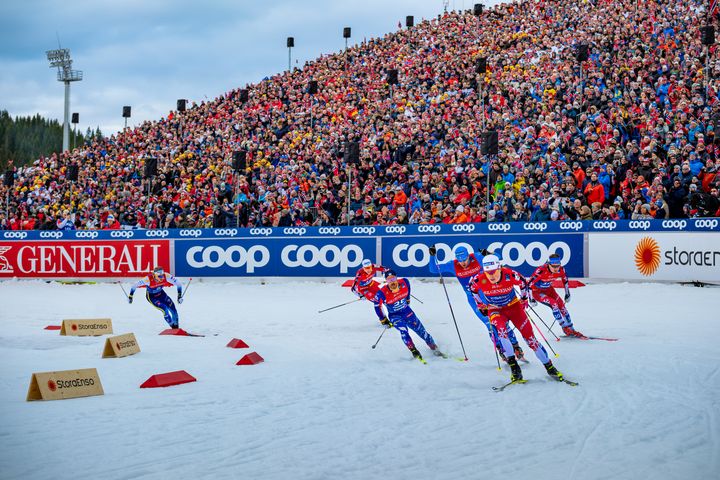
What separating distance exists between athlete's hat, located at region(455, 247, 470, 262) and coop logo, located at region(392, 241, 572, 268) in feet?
25.2

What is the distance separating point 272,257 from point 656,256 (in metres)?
12.4

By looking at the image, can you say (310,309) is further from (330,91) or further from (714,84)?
(330,91)

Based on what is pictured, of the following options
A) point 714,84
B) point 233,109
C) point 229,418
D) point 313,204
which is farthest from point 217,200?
point 229,418

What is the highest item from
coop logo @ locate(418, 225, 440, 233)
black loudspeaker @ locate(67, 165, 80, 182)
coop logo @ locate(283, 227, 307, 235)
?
black loudspeaker @ locate(67, 165, 80, 182)

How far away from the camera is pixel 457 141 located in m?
23.8

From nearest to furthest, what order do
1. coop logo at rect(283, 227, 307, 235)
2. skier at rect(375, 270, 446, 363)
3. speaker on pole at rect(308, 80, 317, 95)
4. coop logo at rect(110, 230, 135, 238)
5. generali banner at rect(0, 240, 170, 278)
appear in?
skier at rect(375, 270, 446, 363)
coop logo at rect(283, 227, 307, 235)
generali banner at rect(0, 240, 170, 278)
coop logo at rect(110, 230, 135, 238)
speaker on pole at rect(308, 80, 317, 95)

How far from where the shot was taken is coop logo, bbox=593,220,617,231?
19938 mm

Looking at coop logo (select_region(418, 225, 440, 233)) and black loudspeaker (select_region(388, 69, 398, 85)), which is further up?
black loudspeaker (select_region(388, 69, 398, 85))

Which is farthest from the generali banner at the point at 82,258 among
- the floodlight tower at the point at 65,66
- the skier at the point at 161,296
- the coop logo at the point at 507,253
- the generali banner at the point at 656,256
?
the floodlight tower at the point at 65,66

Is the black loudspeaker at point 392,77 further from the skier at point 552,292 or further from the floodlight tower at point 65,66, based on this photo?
the floodlight tower at point 65,66

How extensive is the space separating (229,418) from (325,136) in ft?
73.0

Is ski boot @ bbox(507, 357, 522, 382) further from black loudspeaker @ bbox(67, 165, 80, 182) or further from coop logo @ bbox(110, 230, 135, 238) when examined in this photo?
black loudspeaker @ bbox(67, 165, 80, 182)

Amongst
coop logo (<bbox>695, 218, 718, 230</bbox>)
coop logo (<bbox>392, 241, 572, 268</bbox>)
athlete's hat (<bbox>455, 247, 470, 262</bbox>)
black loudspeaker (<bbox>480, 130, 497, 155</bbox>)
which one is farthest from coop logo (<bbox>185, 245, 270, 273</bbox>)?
coop logo (<bbox>695, 218, 718, 230</bbox>)

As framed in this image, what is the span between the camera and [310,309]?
18.2 metres
